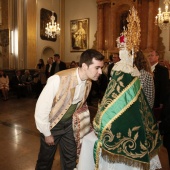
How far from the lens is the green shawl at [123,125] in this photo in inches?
62.3

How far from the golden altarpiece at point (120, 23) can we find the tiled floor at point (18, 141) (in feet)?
19.6

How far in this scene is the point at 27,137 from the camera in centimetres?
441

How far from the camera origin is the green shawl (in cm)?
158

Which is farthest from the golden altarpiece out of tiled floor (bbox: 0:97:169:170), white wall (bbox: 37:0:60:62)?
tiled floor (bbox: 0:97:169:170)

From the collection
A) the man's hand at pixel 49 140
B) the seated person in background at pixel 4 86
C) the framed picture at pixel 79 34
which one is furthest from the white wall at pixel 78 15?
the man's hand at pixel 49 140

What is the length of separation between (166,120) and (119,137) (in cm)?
102

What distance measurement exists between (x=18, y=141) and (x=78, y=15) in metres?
11.0

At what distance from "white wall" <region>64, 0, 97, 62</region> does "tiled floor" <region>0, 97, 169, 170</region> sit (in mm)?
7530

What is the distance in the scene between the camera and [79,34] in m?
13.6

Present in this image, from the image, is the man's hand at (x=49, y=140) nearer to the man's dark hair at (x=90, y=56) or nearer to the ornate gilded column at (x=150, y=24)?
the man's dark hair at (x=90, y=56)

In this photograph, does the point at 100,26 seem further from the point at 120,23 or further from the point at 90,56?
the point at 90,56

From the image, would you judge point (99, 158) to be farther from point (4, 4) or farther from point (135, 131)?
point (4, 4)

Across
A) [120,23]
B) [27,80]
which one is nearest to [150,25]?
[120,23]

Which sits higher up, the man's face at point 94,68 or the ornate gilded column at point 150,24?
the ornate gilded column at point 150,24
